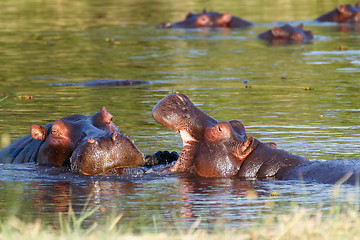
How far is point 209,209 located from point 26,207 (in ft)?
4.84

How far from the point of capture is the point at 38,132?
7523 millimetres

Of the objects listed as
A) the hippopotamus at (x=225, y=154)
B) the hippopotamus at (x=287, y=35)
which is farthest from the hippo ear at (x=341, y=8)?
the hippopotamus at (x=225, y=154)

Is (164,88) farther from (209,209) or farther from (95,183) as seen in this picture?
(209,209)

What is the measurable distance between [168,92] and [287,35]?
9225 mm

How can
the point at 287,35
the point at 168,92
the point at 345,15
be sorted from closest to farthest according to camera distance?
the point at 168,92
the point at 287,35
the point at 345,15

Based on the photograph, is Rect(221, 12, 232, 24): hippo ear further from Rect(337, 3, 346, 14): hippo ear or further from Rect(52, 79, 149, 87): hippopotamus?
Rect(52, 79, 149, 87): hippopotamus

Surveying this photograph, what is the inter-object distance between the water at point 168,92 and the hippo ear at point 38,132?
257 millimetres

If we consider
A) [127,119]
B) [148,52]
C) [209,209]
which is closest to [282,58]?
[148,52]

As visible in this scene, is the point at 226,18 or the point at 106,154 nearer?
the point at 106,154

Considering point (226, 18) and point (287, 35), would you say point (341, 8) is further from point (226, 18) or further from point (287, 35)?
point (287, 35)

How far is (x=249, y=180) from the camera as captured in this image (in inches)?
276

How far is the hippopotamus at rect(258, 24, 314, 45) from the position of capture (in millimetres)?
20828

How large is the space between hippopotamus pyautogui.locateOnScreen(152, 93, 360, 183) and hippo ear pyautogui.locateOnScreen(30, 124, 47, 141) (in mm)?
1346

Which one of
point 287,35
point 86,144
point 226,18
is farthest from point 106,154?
point 226,18
